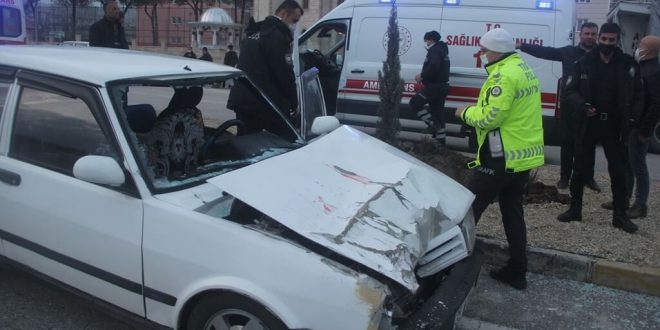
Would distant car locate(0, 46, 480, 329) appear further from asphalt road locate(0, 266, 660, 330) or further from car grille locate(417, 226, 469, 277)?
asphalt road locate(0, 266, 660, 330)

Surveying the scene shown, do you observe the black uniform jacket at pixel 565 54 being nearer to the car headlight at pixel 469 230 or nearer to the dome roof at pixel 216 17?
the car headlight at pixel 469 230

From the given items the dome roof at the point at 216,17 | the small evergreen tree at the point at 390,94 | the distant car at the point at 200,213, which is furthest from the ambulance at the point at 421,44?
the dome roof at the point at 216,17

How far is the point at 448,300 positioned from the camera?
2.69 m

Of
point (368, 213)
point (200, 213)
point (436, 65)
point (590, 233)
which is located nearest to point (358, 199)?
point (368, 213)

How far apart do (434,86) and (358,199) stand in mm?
5220

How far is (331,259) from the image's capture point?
2.45 meters

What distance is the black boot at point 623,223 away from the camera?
4.71 m

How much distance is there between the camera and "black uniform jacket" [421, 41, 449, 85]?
299 inches

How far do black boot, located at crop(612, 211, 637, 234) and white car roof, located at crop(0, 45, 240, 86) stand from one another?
11.2 ft

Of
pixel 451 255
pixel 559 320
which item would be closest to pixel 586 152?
pixel 559 320

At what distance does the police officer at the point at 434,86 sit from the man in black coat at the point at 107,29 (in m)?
4.01

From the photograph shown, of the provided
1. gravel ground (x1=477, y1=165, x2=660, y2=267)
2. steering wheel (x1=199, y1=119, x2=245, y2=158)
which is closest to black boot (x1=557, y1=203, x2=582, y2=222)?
gravel ground (x1=477, y1=165, x2=660, y2=267)

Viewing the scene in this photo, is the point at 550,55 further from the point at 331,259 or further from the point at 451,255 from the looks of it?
the point at 331,259

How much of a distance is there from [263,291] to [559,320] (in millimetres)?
2160
